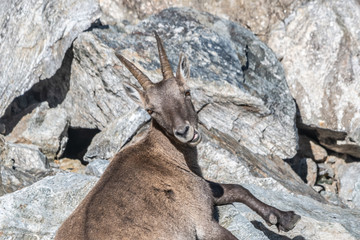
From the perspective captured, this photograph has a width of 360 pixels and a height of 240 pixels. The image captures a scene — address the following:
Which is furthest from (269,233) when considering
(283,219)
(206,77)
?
(206,77)

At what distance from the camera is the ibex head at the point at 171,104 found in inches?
322

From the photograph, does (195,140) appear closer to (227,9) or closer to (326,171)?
(326,171)

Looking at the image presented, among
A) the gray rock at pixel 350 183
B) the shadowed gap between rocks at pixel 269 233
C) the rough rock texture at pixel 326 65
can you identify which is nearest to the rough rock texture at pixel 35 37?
the rough rock texture at pixel 326 65

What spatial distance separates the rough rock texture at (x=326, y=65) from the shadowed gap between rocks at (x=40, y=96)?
18.7ft

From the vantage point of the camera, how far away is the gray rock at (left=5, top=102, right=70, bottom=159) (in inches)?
531

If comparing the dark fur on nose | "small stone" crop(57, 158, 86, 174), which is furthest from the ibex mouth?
"small stone" crop(57, 158, 86, 174)

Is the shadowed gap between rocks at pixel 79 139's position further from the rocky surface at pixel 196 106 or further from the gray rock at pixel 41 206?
the gray rock at pixel 41 206

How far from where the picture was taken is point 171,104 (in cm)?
865

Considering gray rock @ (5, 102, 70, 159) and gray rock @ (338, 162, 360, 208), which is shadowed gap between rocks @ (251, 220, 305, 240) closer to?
gray rock @ (338, 162, 360, 208)

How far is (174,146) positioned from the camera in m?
8.80

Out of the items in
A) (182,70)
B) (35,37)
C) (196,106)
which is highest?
(196,106)

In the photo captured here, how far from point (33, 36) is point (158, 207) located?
794 centimetres

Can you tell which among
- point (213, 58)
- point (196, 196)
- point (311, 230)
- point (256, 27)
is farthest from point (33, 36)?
point (311, 230)

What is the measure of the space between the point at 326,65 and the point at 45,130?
25.0 feet
